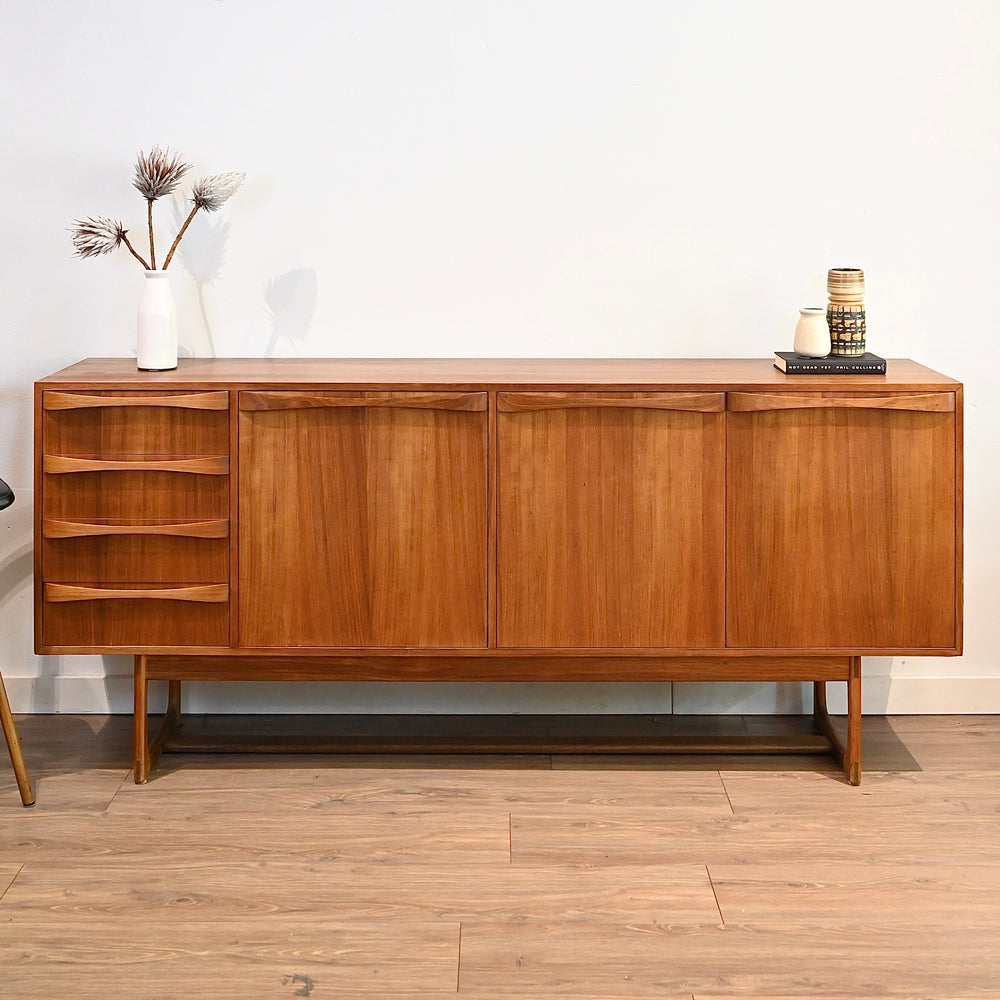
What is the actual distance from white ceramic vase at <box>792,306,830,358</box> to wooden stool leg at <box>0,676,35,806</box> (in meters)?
1.79

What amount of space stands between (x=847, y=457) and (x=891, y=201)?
74 cm

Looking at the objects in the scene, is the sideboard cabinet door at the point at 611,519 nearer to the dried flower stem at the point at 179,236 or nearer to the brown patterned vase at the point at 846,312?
the brown patterned vase at the point at 846,312

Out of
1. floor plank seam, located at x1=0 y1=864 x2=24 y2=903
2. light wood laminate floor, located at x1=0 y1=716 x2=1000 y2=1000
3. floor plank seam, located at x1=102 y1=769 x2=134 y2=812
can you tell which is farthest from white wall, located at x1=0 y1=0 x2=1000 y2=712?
floor plank seam, located at x1=0 y1=864 x2=24 y2=903

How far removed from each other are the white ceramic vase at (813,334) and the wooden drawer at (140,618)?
133cm

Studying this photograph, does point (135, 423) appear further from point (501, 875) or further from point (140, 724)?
point (501, 875)

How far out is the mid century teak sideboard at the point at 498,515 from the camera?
2424 millimetres

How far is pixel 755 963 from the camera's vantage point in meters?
1.88

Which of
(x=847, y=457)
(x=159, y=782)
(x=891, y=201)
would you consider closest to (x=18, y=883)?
(x=159, y=782)

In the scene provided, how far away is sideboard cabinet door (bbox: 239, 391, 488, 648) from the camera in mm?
2438

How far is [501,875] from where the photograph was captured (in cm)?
216

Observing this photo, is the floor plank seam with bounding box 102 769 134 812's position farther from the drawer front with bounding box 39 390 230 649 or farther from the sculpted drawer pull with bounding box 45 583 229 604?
the sculpted drawer pull with bounding box 45 583 229 604

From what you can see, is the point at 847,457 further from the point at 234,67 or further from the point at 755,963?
the point at 234,67

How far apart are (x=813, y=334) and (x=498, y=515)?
785 mm

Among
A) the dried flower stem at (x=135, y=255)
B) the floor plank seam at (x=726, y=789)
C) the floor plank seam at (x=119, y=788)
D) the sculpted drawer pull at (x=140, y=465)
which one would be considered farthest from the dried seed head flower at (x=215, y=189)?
the floor plank seam at (x=726, y=789)
